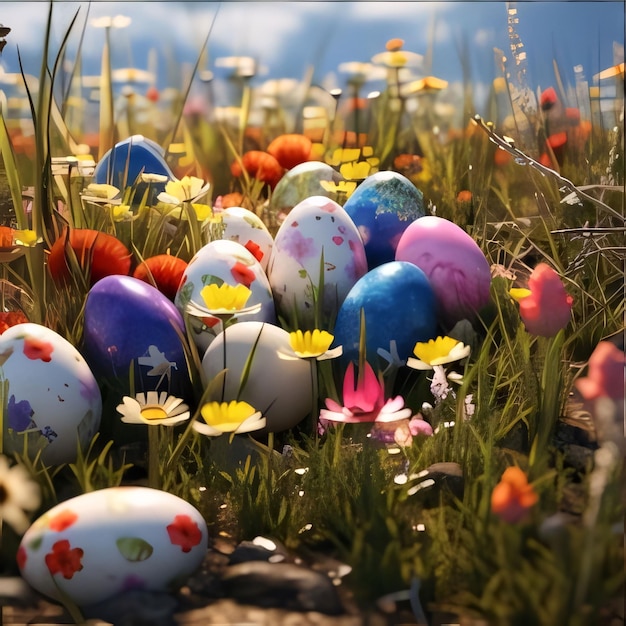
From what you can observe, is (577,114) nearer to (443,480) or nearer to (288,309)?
(288,309)

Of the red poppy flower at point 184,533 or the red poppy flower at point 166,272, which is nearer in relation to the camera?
→ the red poppy flower at point 184,533

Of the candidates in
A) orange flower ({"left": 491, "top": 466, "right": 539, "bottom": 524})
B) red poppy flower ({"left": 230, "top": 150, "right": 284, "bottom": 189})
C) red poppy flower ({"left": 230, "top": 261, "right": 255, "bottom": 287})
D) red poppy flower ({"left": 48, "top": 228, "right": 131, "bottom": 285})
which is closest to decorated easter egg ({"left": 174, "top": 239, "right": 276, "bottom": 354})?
red poppy flower ({"left": 230, "top": 261, "right": 255, "bottom": 287})

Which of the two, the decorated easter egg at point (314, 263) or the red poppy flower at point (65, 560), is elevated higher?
the decorated easter egg at point (314, 263)

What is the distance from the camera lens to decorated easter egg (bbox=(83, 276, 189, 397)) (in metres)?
→ 1.41

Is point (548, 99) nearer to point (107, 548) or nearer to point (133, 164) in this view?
point (133, 164)

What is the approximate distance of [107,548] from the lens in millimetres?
1017

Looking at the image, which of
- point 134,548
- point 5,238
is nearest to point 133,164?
point 5,238

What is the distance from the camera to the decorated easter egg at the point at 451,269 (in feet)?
5.24

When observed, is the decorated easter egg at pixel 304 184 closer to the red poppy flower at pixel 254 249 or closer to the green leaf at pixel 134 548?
the red poppy flower at pixel 254 249

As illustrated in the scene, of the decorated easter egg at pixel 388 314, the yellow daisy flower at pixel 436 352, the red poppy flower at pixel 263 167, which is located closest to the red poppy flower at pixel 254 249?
the decorated easter egg at pixel 388 314

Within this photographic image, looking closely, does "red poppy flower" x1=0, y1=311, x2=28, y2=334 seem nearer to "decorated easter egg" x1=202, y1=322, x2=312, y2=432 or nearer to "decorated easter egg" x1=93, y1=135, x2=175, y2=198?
"decorated easter egg" x1=202, y1=322, x2=312, y2=432

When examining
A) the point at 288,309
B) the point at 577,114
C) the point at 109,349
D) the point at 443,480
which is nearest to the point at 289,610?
the point at 443,480

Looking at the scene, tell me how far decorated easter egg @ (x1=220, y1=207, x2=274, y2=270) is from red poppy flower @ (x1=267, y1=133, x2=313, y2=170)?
28.5 inches

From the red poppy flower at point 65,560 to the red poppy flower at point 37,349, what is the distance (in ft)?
1.08
